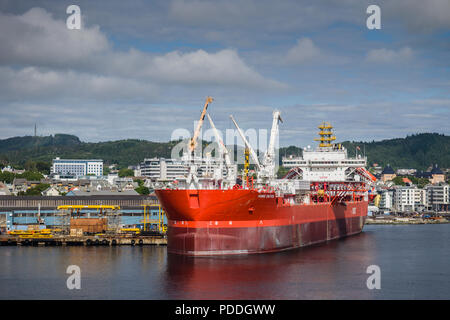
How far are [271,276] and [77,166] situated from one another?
144 metres

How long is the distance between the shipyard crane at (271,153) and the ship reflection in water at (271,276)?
736cm

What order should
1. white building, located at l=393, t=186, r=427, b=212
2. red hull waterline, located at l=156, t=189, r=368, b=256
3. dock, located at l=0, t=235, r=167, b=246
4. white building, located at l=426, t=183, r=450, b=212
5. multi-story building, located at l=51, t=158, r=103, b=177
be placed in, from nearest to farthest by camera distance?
red hull waterline, located at l=156, t=189, r=368, b=256 → dock, located at l=0, t=235, r=167, b=246 → white building, located at l=393, t=186, r=427, b=212 → white building, located at l=426, t=183, r=450, b=212 → multi-story building, located at l=51, t=158, r=103, b=177

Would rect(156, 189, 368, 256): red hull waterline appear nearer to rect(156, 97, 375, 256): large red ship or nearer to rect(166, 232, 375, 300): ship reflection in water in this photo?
rect(156, 97, 375, 256): large red ship

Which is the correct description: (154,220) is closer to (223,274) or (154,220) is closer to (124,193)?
(124,193)

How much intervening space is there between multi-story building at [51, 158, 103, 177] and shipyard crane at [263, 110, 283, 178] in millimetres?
120025

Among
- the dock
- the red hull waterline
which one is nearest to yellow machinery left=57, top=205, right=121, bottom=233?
the dock

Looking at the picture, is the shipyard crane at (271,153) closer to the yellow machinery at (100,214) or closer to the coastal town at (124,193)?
the coastal town at (124,193)

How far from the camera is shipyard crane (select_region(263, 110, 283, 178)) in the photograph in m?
42.7

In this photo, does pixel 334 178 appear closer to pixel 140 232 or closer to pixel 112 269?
pixel 140 232

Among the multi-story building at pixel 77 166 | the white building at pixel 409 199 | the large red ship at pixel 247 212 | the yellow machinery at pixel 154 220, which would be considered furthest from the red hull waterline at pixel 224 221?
the multi-story building at pixel 77 166

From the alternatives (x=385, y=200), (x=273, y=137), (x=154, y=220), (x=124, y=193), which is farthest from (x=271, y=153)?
(x=385, y=200)

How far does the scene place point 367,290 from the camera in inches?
1021

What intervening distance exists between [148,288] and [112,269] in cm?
517
